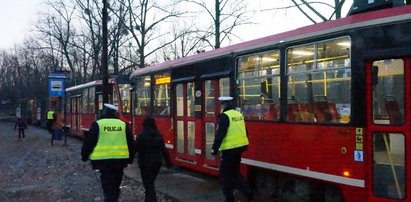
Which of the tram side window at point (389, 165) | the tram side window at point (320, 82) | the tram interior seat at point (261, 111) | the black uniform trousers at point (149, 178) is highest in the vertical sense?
the tram side window at point (320, 82)

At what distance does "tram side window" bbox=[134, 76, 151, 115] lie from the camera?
1450 centimetres

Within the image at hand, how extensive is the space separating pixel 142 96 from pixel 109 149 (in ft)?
25.3

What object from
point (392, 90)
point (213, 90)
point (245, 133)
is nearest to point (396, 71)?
point (392, 90)

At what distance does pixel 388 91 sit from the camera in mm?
6543

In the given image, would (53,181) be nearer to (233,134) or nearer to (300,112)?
(233,134)

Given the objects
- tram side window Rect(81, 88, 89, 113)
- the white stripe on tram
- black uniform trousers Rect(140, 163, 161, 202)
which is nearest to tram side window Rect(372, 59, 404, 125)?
the white stripe on tram

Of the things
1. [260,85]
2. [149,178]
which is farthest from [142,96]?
[149,178]

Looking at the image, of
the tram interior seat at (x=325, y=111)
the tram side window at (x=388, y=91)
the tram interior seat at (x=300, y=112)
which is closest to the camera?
the tram side window at (x=388, y=91)

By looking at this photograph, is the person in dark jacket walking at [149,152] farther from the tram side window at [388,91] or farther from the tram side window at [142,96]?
the tram side window at [142,96]

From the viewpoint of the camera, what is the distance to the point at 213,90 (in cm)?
1085

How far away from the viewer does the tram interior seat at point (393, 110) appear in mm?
6395

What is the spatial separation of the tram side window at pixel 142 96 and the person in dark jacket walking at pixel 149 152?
6154mm

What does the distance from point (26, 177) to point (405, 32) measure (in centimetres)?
1089

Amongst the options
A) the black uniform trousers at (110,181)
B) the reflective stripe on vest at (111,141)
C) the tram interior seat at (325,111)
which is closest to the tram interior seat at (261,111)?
the tram interior seat at (325,111)
